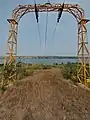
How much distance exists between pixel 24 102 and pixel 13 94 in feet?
4.82

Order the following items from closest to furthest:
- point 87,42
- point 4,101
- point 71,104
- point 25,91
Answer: point 71,104 < point 4,101 < point 25,91 < point 87,42

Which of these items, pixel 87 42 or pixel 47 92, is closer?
pixel 47 92

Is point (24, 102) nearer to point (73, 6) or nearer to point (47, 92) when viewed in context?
point (47, 92)

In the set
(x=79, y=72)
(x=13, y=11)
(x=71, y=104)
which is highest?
(x=13, y=11)

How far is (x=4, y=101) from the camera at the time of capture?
8.50 m

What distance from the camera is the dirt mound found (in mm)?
6645

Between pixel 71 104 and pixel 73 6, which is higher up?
pixel 73 6

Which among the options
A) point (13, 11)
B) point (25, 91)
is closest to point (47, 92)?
point (25, 91)

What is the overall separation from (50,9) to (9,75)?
470cm

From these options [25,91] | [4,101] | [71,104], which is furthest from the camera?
[25,91]

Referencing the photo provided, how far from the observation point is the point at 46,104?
795 cm

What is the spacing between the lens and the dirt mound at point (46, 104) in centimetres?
664

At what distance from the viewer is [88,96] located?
9.40 meters

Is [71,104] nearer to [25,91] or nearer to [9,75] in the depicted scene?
[25,91]
